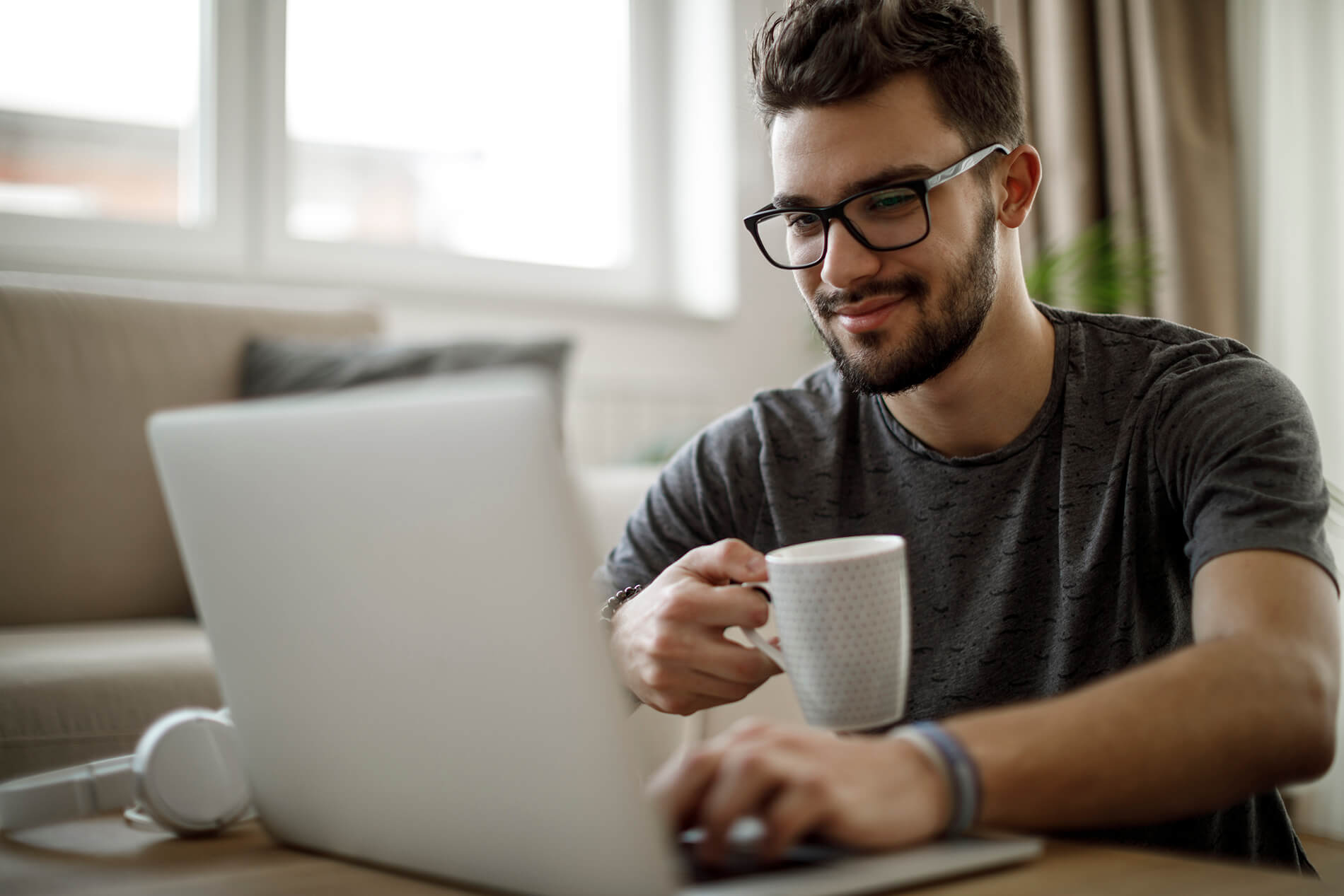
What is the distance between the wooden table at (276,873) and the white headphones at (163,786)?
0.01 m

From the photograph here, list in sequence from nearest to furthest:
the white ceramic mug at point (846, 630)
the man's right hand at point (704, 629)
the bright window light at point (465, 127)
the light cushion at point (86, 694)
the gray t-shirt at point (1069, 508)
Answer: the white ceramic mug at point (846, 630) < the man's right hand at point (704, 629) < the gray t-shirt at point (1069, 508) < the light cushion at point (86, 694) < the bright window light at point (465, 127)

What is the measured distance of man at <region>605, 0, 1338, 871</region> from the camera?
717mm

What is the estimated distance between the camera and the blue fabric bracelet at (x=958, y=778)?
22.0 inches

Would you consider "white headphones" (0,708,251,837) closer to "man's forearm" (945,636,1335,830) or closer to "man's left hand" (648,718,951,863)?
"man's left hand" (648,718,951,863)

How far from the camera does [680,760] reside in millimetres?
574

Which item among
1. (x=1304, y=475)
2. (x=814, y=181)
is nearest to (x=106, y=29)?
(x=814, y=181)

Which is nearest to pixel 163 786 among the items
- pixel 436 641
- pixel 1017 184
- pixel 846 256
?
pixel 436 641

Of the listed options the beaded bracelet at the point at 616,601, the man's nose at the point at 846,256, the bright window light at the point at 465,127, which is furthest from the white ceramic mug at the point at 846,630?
the bright window light at the point at 465,127

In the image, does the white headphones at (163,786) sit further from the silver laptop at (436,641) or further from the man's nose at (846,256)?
the man's nose at (846,256)

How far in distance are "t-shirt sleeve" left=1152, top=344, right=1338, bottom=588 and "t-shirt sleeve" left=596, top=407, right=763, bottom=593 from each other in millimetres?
420

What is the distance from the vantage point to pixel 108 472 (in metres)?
1.89

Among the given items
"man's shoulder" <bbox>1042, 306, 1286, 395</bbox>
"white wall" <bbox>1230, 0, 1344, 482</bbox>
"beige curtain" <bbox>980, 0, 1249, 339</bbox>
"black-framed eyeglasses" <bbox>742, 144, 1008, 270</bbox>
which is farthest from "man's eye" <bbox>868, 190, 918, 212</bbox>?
"white wall" <bbox>1230, 0, 1344, 482</bbox>

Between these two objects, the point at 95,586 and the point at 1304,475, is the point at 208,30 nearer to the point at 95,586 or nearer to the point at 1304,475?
the point at 95,586

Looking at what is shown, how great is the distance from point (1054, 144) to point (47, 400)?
236cm
